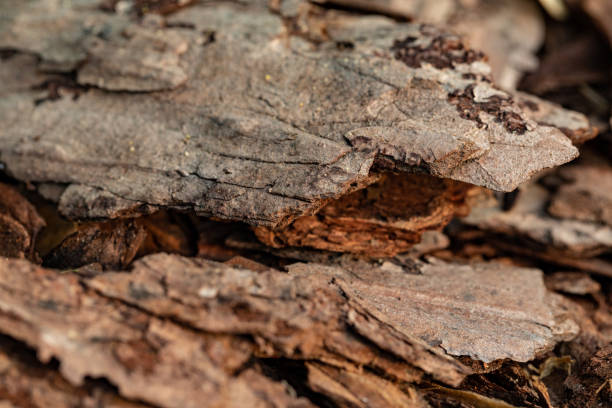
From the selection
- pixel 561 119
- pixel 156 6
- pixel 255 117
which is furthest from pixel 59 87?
pixel 561 119

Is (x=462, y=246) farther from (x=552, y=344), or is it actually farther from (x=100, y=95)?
(x=100, y=95)

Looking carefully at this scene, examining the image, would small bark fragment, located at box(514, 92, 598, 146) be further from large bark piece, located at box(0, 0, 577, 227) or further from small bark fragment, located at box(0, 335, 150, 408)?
small bark fragment, located at box(0, 335, 150, 408)

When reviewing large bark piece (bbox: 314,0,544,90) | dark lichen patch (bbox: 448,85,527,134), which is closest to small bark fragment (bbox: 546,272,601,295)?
dark lichen patch (bbox: 448,85,527,134)

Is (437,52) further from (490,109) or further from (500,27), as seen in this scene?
(500,27)

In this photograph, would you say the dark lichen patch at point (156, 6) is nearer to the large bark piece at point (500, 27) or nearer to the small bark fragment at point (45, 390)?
the large bark piece at point (500, 27)

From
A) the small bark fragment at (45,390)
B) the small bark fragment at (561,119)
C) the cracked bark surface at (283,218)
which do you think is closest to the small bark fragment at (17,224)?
the cracked bark surface at (283,218)

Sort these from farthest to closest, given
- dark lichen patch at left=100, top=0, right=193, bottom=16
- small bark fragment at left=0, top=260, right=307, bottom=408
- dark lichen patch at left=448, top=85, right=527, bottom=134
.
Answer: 1. dark lichen patch at left=100, top=0, right=193, bottom=16
2. dark lichen patch at left=448, top=85, right=527, bottom=134
3. small bark fragment at left=0, top=260, right=307, bottom=408

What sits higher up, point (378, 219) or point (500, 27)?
point (500, 27)
